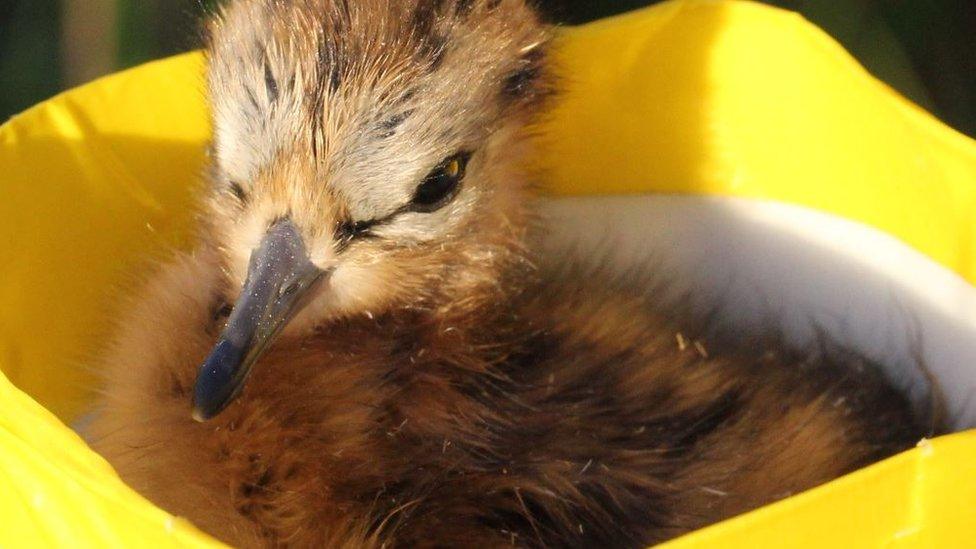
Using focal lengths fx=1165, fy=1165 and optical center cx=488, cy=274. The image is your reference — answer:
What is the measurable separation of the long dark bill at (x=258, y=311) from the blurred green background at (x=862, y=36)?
0.60 meters

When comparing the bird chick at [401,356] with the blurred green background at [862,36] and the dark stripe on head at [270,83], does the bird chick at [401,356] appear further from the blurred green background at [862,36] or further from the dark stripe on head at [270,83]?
the blurred green background at [862,36]

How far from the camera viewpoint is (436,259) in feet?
2.98

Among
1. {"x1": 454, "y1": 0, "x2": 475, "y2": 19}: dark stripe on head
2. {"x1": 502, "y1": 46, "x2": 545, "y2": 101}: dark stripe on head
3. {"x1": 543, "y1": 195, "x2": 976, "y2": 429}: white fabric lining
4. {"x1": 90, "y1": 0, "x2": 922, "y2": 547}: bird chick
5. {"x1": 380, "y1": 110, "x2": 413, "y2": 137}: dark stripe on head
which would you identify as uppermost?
{"x1": 454, "y1": 0, "x2": 475, "y2": 19}: dark stripe on head

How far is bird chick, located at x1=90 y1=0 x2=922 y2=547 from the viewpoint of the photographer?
82 centimetres

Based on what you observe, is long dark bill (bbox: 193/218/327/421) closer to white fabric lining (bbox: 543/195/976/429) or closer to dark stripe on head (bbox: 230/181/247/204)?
dark stripe on head (bbox: 230/181/247/204)

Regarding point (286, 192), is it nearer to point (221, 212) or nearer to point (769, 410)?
point (221, 212)

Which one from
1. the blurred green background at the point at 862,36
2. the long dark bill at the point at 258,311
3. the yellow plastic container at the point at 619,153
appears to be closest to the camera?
the long dark bill at the point at 258,311

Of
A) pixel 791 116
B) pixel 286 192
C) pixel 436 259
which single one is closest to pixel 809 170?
pixel 791 116

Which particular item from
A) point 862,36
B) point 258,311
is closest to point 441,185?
point 258,311

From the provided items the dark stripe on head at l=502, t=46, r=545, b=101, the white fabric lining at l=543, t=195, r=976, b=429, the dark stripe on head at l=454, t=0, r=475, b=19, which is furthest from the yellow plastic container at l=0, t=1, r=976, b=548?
the dark stripe on head at l=454, t=0, r=475, b=19

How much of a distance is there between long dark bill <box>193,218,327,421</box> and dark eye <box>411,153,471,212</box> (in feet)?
0.30

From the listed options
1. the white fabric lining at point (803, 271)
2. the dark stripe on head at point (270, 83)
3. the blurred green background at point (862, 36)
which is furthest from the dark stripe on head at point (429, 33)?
the blurred green background at point (862, 36)

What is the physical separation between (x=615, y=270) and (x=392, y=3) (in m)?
0.43

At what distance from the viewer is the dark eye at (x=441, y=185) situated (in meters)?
0.87
